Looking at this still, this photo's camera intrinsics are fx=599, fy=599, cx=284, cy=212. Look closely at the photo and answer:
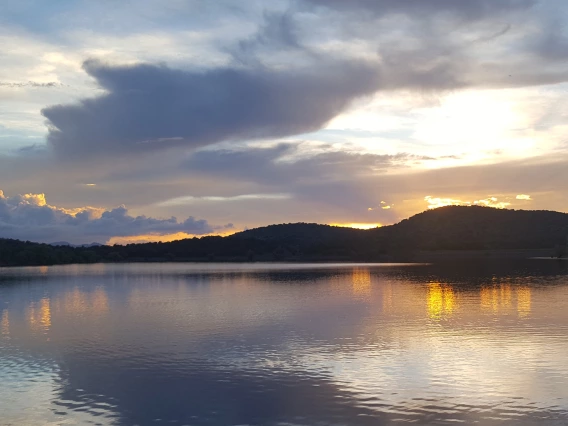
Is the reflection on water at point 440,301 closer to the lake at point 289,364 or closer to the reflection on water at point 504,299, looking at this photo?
the lake at point 289,364

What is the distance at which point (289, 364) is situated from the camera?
2762 cm

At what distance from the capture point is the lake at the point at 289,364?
2044 centimetres

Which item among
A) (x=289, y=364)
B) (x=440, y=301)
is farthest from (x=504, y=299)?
(x=289, y=364)

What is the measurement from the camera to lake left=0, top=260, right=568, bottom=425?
20.4 m

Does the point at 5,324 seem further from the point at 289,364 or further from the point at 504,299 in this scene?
the point at 504,299

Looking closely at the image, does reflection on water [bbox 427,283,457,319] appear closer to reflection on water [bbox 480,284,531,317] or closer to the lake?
the lake

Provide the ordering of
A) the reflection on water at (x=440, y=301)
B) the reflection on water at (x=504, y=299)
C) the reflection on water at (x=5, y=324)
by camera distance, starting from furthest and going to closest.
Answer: the reflection on water at (x=504, y=299) → the reflection on water at (x=440, y=301) → the reflection on water at (x=5, y=324)

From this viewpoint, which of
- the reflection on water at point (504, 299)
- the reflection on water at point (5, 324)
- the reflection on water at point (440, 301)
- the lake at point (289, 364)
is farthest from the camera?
the reflection on water at point (504, 299)

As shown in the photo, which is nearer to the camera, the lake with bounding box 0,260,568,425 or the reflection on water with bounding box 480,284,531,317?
the lake with bounding box 0,260,568,425

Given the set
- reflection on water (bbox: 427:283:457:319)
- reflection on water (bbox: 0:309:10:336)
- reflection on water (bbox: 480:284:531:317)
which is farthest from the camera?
reflection on water (bbox: 480:284:531:317)

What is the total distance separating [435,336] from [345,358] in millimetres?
8661

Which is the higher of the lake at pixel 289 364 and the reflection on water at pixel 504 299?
the reflection on water at pixel 504 299

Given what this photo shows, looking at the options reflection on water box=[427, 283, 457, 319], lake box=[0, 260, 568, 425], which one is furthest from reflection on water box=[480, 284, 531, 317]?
reflection on water box=[427, 283, 457, 319]

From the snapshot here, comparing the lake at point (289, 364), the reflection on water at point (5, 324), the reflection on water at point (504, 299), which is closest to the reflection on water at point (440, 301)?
the lake at point (289, 364)
